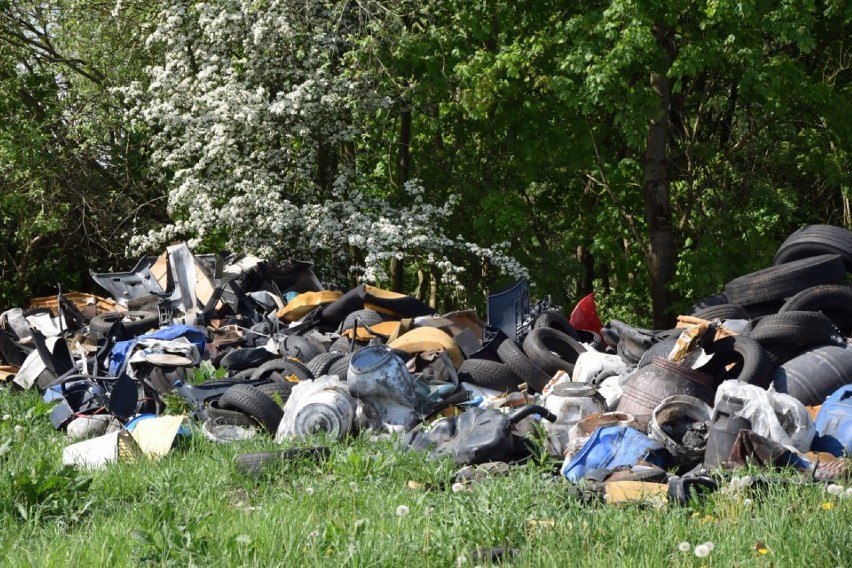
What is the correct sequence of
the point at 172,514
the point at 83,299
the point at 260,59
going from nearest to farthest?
1. the point at 172,514
2. the point at 83,299
3. the point at 260,59

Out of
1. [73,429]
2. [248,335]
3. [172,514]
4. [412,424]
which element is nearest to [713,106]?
[248,335]

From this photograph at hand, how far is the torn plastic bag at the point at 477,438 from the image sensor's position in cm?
593

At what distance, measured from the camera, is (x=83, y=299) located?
534 inches

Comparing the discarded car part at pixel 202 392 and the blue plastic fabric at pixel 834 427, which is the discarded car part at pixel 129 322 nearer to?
the discarded car part at pixel 202 392

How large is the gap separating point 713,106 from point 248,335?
1084 centimetres

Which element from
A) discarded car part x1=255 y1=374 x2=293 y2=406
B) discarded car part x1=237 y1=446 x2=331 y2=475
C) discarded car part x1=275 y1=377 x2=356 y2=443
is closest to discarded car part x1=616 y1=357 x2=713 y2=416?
discarded car part x1=275 y1=377 x2=356 y2=443

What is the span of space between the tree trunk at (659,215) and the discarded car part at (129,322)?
8340mm

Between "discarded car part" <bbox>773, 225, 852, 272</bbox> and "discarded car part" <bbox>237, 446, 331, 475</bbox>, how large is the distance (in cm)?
541

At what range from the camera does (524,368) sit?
332 inches

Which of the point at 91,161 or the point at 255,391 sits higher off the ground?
the point at 91,161

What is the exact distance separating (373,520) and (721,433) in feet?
7.87

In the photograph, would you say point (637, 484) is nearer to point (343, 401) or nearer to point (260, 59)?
point (343, 401)

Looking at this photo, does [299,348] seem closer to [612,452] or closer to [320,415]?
[320,415]

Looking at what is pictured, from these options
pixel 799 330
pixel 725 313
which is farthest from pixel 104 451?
pixel 725 313
